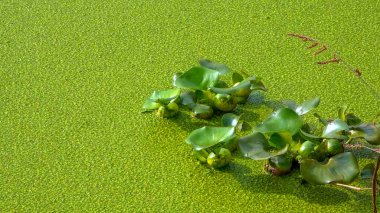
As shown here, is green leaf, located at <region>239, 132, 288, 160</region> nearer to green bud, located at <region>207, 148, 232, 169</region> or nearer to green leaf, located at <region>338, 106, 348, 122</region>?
green bud, located at <region>207, 148, 232, 169</region>

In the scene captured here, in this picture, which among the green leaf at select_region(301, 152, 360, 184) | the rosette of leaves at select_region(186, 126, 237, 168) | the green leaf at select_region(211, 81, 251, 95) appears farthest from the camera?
the green leaf at select_region(211, 81, 251, 95)

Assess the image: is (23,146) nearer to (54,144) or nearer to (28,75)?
(54,144)

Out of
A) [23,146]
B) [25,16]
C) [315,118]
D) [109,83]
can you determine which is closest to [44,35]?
A: [25,16]

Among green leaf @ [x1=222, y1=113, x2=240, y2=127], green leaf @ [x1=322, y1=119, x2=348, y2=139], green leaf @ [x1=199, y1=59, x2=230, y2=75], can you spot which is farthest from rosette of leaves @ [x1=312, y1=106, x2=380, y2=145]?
green leaf @ [x1=199, y1=59, x2=230, y2=75]

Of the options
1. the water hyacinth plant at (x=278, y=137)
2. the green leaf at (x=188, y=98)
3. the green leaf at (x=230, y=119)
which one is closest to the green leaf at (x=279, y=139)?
the water hyacinth plant at (x=278, y=137)

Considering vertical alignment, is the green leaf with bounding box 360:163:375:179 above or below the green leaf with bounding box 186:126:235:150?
below

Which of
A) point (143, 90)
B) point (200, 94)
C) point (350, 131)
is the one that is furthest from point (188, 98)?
point (350, 131)
